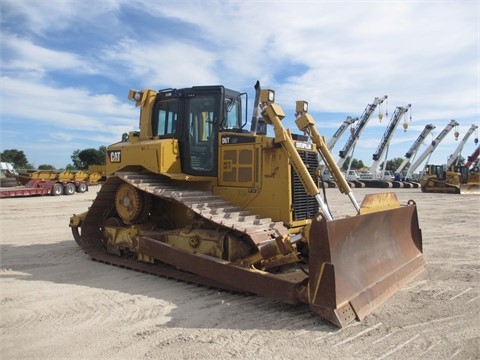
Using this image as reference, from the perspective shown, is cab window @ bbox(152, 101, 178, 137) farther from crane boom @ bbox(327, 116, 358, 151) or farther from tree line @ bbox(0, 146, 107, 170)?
tree line @ bbox(0, 146, 107, 170)

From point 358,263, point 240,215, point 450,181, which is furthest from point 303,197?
point 450,181

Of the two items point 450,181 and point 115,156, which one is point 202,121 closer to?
point 115,156

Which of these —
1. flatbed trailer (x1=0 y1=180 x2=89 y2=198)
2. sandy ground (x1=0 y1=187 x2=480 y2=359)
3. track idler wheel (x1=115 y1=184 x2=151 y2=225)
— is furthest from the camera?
flatbed trailer (x1=0 y1=180 x2=89 y2=198)

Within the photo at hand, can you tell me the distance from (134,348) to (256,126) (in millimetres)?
4521

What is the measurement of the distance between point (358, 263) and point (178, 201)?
2.78 m

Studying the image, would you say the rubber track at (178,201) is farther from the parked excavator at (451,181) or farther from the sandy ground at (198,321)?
the parked excavator at (451,181)

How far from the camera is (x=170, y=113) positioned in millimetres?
7773

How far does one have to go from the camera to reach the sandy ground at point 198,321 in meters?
3.93

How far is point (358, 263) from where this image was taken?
208 inches

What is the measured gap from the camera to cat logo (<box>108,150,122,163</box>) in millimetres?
8156

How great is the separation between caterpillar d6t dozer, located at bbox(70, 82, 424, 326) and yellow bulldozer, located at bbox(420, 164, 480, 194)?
26390 mm

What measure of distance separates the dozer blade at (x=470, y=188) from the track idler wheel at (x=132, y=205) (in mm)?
28859

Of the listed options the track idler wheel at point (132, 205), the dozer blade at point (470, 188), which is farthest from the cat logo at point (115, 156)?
the dozer blade at point (470, 188)

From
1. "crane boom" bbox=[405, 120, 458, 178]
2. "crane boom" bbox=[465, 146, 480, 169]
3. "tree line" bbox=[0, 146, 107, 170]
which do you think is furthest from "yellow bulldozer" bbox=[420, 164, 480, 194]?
"tree line" bbox=[0, 146, 107, 170]
